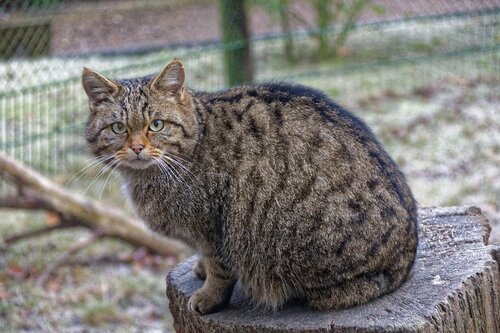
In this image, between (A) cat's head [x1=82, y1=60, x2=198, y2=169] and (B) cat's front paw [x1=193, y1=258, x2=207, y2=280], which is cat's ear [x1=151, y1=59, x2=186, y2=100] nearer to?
(A) cat's head [x1=82, y1=60, x2=198, y2=169]

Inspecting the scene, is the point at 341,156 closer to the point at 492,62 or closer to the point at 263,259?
the point at 263,259

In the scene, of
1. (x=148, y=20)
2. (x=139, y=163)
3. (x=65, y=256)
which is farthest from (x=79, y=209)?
(x=139, y=163)

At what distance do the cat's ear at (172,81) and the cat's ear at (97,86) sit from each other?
0.18 metres

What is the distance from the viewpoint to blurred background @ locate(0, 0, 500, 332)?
600 cm

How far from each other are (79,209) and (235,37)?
6.96ft

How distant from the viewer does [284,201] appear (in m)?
3.22

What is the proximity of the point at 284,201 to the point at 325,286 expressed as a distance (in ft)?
1.23

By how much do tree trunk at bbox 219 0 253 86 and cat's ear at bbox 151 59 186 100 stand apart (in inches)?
A: 146

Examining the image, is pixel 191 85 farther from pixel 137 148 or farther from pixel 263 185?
pixel 263 185

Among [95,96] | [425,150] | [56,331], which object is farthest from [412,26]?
[95,96]

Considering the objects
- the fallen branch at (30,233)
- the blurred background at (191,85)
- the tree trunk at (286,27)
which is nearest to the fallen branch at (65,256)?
the blurred background at (191,85)

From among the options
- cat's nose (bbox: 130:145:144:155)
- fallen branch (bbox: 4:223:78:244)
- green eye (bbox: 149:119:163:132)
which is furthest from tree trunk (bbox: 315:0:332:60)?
cat's nose (bbox: 130:145:144:155)

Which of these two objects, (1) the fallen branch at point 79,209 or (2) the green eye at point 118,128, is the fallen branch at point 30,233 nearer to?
(1) the fallen branch at point 79,209

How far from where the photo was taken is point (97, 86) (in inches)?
139
